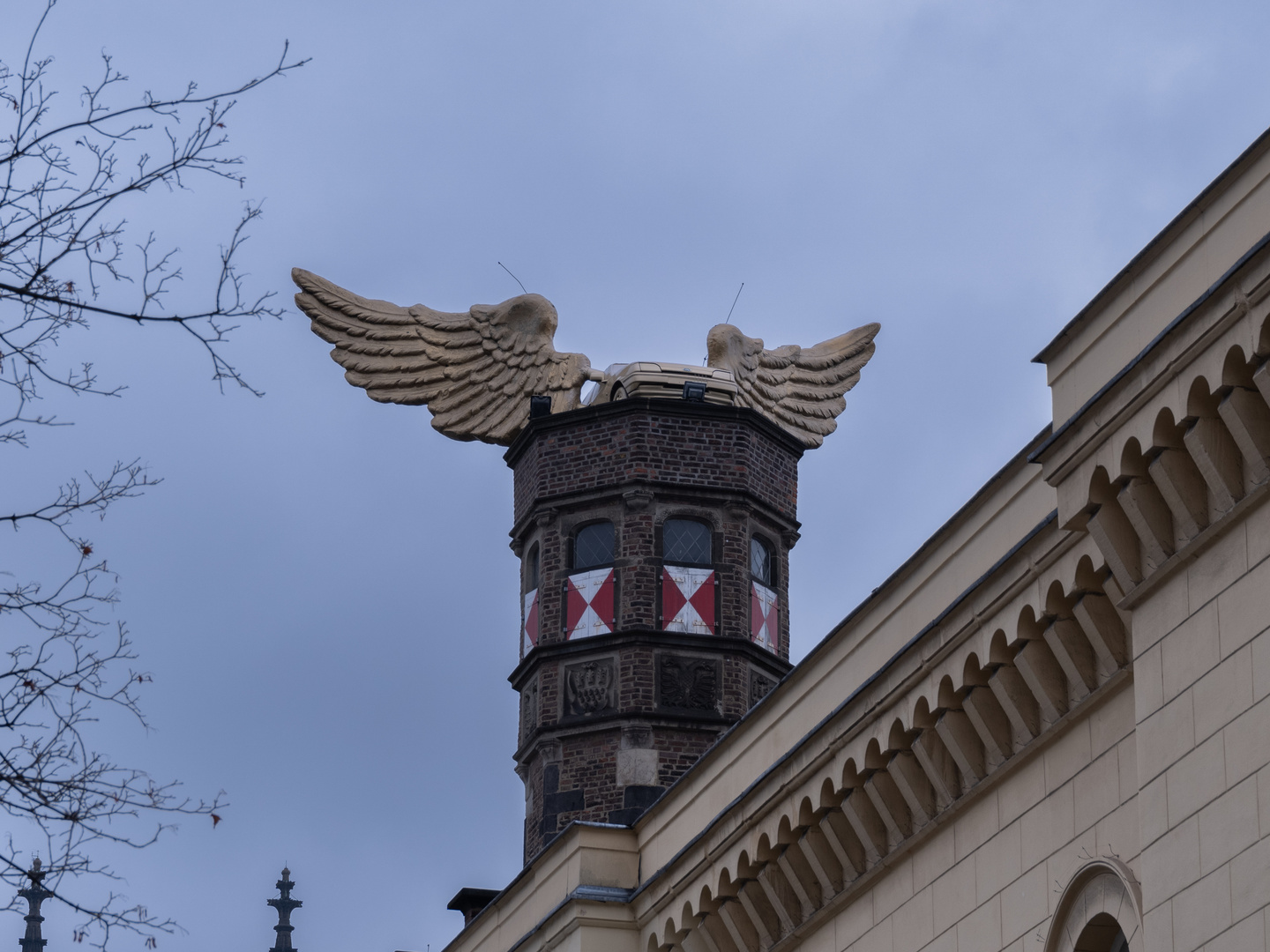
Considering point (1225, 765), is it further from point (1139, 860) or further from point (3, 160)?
point (3, 160)

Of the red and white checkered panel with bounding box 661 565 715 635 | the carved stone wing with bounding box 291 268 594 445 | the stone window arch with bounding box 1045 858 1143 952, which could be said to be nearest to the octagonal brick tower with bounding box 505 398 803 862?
the red and white checkered panel with bounding box 661 565 715 635

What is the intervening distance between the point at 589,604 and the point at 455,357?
13.2 ft

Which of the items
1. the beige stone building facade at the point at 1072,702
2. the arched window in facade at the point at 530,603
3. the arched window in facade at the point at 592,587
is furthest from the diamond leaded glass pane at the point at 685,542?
the beige stone building facade at the point at 1072,702

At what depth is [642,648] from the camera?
99.9ft

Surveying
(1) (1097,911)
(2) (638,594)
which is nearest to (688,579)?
(2) (638,594)

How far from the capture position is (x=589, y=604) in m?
30.9

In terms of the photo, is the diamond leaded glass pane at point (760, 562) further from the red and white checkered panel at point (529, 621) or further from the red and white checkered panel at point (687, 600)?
the red and white checkered panel at point (529, 621)

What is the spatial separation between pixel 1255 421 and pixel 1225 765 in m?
1.88

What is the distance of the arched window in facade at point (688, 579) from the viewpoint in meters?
30.7

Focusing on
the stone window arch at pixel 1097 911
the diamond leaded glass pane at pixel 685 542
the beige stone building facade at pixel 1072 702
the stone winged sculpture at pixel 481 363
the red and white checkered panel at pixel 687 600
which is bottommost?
the stone window arch at pixel 1097 911

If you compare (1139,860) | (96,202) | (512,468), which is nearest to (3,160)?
(96,202)

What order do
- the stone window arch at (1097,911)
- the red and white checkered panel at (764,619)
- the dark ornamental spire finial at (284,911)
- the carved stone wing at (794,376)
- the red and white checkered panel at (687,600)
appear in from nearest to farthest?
the stone window arch at (1097,911), the red and white checkered panel at (687,600), the red and white checkered panel at (764,619), the carved stone wing at (794,376), the dark ornamental spire finial at (284,911)

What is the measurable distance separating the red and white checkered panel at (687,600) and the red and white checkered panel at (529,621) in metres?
1.82

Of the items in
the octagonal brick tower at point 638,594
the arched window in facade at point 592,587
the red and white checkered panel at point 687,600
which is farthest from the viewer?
the arched window in facade at point 592,587
